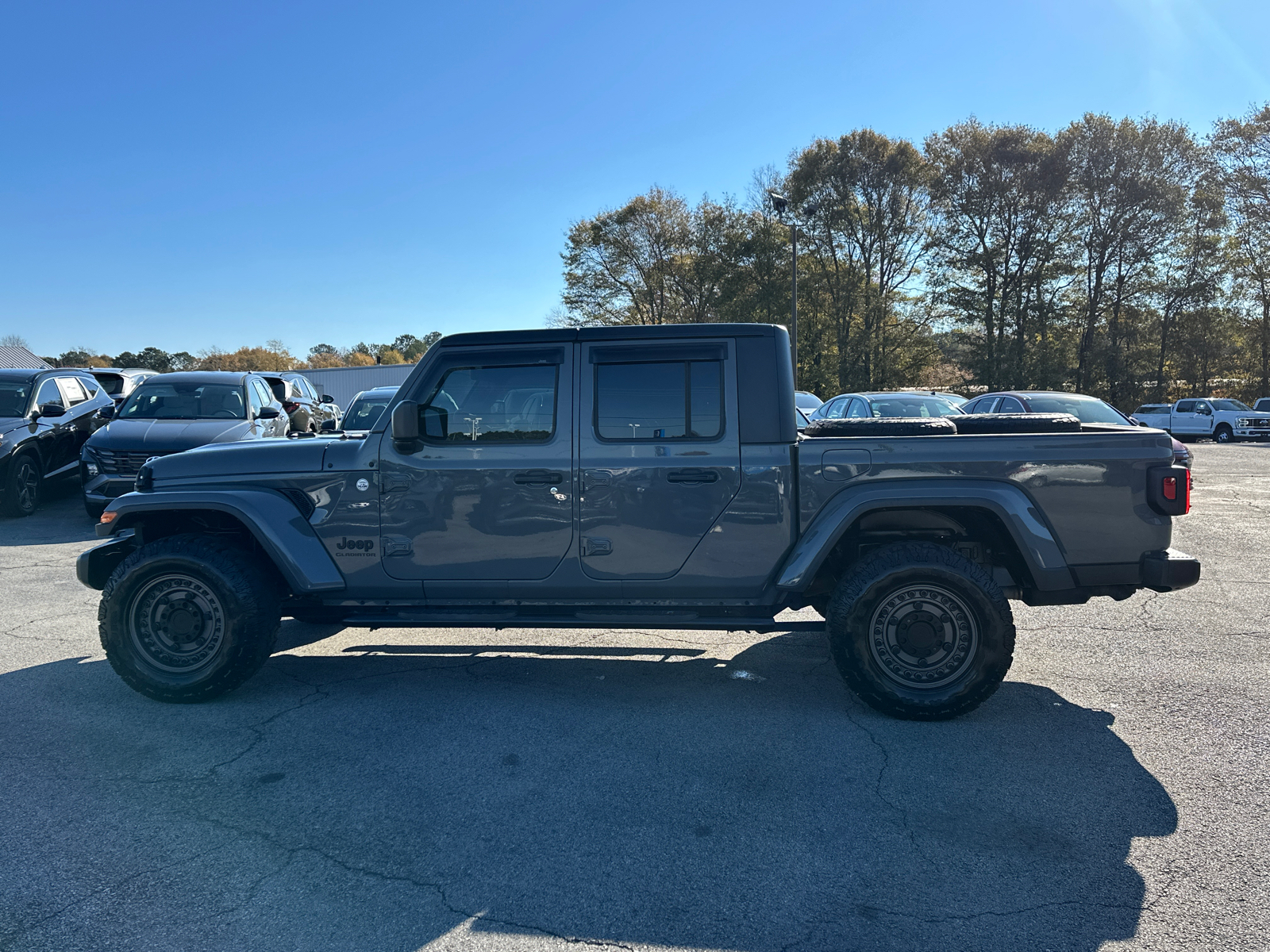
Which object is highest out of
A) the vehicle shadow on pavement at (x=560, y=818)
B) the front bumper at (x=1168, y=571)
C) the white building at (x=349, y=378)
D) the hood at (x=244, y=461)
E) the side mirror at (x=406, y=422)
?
the white building at (x=349, y=378)

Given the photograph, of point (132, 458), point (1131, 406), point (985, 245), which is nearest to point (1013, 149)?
point (985, 245)

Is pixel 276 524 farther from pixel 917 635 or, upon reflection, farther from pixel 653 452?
pixel 917 635

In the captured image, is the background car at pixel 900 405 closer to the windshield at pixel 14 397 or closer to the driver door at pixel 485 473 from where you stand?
the driver door at pixel 485 473

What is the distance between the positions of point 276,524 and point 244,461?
454 mm

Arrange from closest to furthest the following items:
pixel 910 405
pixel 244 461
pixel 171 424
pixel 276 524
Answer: pixel 276 524
pixel 244 461
pixel 171 424
pixel 910 405

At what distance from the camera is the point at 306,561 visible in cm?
447

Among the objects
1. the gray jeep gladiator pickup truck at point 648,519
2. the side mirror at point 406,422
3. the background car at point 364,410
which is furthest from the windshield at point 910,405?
the side mirror at point 406,422

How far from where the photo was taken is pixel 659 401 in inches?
173

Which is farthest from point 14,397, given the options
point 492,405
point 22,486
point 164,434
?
point 492,405

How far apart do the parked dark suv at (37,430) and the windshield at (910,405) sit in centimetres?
1187

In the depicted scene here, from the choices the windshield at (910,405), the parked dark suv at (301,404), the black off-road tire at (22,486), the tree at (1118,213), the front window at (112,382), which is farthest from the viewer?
the tree at (1118,213)

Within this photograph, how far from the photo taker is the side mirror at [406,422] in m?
4.25

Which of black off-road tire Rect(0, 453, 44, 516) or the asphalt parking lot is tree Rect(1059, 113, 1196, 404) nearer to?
the asphalt parking lot

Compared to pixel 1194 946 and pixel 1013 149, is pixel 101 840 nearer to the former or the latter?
pixel 1194 946
